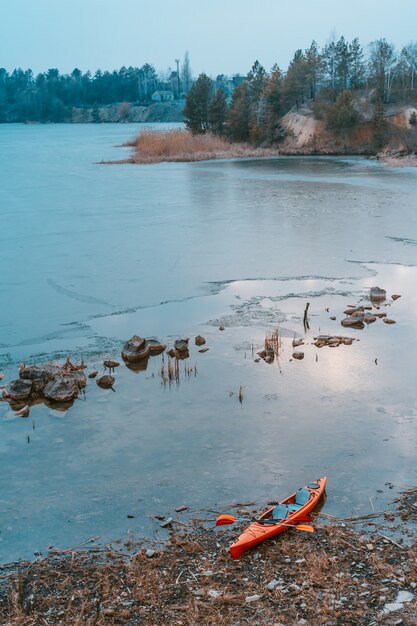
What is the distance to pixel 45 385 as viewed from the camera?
7812 mm

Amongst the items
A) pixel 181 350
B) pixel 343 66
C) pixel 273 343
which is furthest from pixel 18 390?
pixel 343 66

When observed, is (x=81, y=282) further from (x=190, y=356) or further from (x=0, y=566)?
(x=0, y=566)

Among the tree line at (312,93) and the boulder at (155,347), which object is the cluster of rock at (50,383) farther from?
the tree line at (312,93)

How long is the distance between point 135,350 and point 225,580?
14.8ft

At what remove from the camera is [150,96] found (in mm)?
167000

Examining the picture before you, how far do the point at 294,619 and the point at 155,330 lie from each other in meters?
6.11

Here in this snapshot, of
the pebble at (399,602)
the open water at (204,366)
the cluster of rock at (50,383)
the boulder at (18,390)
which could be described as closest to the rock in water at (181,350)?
the open water at (204,366)

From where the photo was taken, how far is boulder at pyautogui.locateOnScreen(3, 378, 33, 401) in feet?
25.1

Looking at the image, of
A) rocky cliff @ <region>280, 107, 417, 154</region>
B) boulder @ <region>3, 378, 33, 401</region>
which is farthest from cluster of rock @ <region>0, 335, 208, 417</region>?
Result: rocky cliff @ <region>280, 107, 417, 154</region>

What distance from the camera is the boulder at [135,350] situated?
28.5 ft

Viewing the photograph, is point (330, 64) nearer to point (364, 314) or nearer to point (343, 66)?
point (343, 66)

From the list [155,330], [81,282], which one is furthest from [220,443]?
[81,282]

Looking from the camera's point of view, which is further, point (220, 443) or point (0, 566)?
point (220, 443)

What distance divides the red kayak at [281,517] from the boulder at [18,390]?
350 cm
